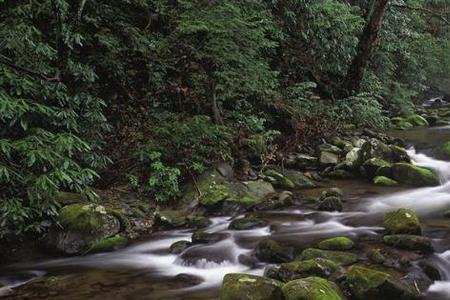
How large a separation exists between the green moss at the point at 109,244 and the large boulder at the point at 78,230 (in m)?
0.04

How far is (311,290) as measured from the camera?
3896mm

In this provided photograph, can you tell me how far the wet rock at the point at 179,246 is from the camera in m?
5.70

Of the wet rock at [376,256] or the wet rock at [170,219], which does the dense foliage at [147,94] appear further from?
the wet rock at [376,256]

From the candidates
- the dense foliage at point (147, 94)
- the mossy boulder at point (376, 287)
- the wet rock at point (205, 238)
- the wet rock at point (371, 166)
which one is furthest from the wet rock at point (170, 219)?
the wet rock at point (371, 166)

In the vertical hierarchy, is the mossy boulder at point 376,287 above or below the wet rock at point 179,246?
below

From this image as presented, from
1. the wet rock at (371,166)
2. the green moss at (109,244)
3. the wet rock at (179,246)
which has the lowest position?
the wet rock at (179,246)

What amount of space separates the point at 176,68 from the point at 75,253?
418 centimetres

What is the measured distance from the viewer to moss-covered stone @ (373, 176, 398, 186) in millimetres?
8405

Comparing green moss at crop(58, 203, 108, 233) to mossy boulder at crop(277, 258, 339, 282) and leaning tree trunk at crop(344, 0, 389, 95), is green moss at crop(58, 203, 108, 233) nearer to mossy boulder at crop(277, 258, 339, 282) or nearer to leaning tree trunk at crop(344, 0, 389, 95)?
mossy boulder at crop(277, 258, 339, 282)

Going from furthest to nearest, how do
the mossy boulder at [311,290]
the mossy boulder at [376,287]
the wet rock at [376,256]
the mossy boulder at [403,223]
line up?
the mossy boulder at [403,223], the wet rock at [376,256], the mossy boulder at [376,287], the mossy boulder at [311,290]

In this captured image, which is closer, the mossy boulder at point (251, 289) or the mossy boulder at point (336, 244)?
the mossy boulder at point (251, 289)

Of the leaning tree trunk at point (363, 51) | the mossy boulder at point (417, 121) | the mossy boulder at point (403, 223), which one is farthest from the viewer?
the mossy boulder at point (417, 121)

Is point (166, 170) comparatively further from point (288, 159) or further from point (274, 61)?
point (274, 61)

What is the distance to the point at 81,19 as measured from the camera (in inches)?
297
